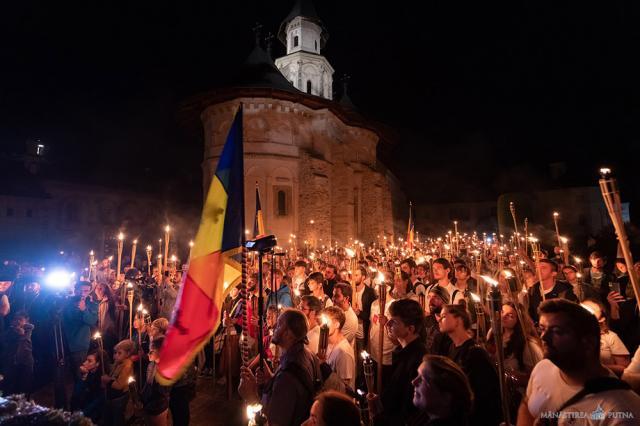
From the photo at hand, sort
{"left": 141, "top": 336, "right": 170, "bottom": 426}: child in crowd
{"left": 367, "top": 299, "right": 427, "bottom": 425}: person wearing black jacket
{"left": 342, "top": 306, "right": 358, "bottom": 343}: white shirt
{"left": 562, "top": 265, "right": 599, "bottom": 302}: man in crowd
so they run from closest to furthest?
1. {"left": 367, "top": 299, "right": 427, "bottom": 425}: person wearing black jacket
2. {"left": 141, "top": 336, "right": 170, "bottom": 426}: child in crowd
3. {"left": 342, "top": 306, "right": 358, "bottom": 343}: white shirt
4. {"left": 562, "top": 265, "right": 599, "bottom": 302}: man in crowd

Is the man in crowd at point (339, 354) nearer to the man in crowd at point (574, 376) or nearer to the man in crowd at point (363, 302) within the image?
the man in crowd at point (574, 376)

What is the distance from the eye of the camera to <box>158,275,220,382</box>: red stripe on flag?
292 centimetres

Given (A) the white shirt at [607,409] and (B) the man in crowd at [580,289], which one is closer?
(A) the white shirt at [607,409]

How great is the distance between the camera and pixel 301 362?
288cm

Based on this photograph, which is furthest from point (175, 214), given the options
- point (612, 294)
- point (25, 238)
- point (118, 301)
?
point (612, 294)

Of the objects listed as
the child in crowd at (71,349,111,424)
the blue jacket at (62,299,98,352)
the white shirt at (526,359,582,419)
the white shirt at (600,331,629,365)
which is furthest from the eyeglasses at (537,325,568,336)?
the blue jacket at (62,299,98,352)

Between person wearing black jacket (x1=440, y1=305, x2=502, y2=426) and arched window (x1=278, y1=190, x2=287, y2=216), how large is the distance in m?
22.4

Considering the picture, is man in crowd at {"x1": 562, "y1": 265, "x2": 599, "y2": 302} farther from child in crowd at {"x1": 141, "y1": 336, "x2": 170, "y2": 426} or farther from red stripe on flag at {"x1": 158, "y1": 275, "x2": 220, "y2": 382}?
child in crowd at {"x1": 141, "y1": 336, "x2": 170, "y2": 426}

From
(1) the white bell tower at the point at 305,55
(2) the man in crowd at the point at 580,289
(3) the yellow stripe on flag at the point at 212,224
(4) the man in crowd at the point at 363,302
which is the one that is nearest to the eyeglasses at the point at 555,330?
(3) the yellow stripe on flag at the point at 212,224

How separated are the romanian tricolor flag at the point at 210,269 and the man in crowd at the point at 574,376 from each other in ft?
8.48

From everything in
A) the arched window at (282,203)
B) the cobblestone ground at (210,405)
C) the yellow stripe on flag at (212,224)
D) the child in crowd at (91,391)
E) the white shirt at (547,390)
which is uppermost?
the arched window at (282,203)

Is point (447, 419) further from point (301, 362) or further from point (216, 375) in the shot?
point (216, 375)

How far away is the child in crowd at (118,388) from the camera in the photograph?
456cm

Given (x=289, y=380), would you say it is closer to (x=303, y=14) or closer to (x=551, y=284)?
(x=551, y=284)
